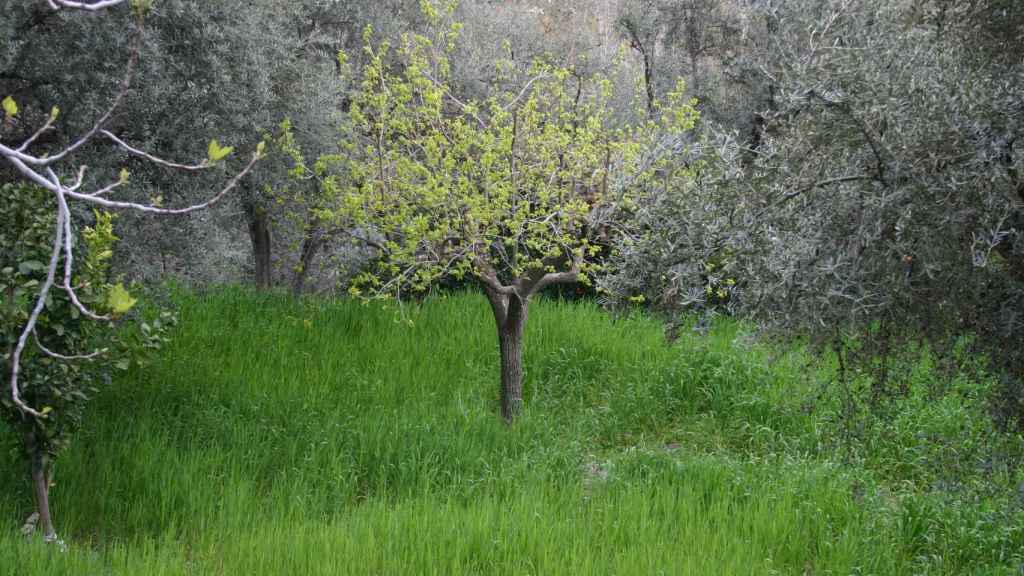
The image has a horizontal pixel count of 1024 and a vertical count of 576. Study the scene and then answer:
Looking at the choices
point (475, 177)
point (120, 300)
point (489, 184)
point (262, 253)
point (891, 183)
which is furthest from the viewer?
point (262, 253)

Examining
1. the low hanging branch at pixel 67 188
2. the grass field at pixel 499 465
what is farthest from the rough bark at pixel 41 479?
the low hanging branch at pixel 67 188

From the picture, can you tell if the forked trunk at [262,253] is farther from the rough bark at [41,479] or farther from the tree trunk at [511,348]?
the rough bark at [41,479]

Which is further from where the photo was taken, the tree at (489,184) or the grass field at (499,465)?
the tree at (489,184)

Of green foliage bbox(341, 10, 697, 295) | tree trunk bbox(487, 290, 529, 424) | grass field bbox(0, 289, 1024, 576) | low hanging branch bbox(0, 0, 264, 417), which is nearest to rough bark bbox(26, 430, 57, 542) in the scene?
grass field bbox(0, 289, 1024, 576)

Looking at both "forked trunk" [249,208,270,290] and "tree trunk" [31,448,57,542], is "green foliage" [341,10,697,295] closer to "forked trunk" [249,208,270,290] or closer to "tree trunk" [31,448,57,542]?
"tree trunk" [31,448,57,542]

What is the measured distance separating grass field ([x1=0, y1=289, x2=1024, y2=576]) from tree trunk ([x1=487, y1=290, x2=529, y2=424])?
0.74 feet

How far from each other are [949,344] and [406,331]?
27.6 ft

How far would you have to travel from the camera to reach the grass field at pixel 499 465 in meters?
6.45

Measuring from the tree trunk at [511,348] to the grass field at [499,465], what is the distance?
0.23 meters

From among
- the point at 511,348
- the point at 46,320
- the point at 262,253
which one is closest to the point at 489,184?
the point at 511,348

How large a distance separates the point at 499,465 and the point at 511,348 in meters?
1.58

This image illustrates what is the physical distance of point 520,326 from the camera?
9867mm

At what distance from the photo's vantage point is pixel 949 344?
4.46 meters

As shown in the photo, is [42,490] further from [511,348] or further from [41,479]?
[511,348]
